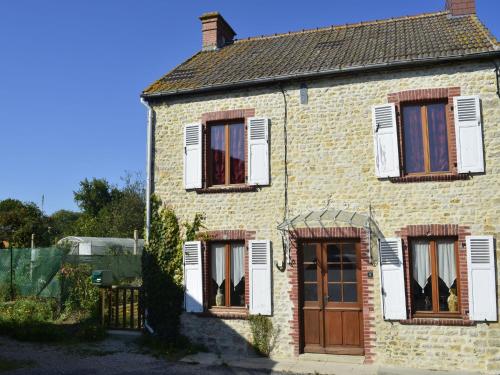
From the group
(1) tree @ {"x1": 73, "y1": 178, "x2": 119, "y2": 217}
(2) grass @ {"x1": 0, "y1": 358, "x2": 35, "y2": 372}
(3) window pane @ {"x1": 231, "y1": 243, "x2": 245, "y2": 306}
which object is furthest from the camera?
(1) tree @ {"x1": 73, "y1": 178, "x2": 119, "y2": 217}

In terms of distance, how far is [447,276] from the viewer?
9.10m

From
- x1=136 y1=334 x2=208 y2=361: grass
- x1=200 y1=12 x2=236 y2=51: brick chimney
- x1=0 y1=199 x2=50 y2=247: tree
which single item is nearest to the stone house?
x1=136 y1=334 x2=208 y2=361: grass

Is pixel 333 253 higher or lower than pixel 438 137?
lower

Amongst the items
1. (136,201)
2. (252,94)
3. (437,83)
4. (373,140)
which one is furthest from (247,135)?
(136,201)

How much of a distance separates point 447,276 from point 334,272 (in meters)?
2.14

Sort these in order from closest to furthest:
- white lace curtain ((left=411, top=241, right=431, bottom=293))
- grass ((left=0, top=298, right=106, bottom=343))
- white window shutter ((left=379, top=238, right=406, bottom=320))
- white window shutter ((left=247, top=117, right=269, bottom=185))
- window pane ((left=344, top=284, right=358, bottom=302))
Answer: white window shutter ((left=379, top=238, right=406, bottom=320)) → white lace curtain ((left=411, top=241, right=431, bottom=293)) → window pane ((left=344, top=284, right=358, bottom=302)) → white window shutter ((left=247, top=117, right=269, bottom=185)) → grass ((left=0, top=298, right=106, bottom=343))

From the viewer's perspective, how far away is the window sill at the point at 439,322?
8695 mm

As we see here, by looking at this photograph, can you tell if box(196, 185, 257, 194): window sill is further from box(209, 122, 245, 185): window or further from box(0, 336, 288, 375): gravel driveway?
box(0, 336, 288, 375): gravel driveway

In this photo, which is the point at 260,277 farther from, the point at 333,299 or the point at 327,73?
the point at 327,73

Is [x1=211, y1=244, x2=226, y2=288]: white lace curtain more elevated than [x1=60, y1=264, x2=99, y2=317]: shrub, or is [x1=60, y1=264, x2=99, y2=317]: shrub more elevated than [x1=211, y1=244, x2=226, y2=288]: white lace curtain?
[x1=211, y1=244, x2=226, y2=288]: white lace curtain

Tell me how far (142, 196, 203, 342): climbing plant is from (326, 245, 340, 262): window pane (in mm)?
2936

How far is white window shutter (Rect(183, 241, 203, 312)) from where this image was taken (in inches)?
412

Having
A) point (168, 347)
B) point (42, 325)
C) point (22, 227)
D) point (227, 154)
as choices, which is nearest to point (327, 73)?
point (227, 154)

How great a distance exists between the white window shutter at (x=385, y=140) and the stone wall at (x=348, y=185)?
171 millimetres
